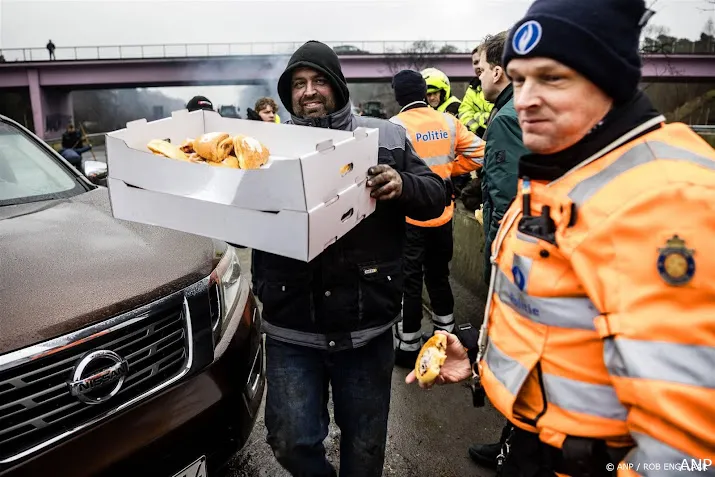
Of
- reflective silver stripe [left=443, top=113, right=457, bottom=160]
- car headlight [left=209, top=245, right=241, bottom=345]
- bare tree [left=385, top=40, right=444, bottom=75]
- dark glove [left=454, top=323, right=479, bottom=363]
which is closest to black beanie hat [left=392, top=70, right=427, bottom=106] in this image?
reflective silver stripe [left=443, top=113, right=457, bottom=160]

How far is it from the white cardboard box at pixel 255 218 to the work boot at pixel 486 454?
172cm

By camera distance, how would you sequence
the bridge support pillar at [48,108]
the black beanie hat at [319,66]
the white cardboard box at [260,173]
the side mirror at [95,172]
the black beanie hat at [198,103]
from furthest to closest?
the bridge support pillar at [48,108], the black beanie hat at [198,103], the side mirror at [95,172], the black beanie hat at [319,66], the white cardboard box at [260,173]

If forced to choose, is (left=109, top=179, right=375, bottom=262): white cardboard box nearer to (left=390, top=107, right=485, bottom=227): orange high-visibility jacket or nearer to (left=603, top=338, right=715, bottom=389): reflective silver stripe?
(left=603, top=338, right=715, bottom=389): reflective silver stripe

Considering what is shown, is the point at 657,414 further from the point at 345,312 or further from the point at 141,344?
the point at 141,344

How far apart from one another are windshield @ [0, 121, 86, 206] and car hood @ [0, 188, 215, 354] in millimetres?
170

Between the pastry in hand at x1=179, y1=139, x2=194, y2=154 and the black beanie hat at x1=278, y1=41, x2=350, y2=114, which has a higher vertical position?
the black beanie hat at x1=278, y1=41, x2=350, y2=114

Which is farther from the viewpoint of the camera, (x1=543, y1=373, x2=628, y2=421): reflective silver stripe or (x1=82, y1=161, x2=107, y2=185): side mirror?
(x1=82, y1=161, x2=107, y2=185): side mirror

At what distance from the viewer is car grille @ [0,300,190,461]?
1.53 meters

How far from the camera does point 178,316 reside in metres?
2.00

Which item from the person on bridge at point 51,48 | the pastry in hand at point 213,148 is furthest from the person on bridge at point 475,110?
the person on bridge at point 51,48

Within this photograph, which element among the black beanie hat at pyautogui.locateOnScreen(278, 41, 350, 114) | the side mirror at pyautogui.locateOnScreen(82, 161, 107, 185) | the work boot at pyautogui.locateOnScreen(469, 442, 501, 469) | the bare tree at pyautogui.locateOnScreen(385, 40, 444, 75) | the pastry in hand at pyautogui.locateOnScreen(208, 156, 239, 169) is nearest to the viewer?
the pastry in hand at pyautogui.locateOnScreen(208, 156, 239, 169)

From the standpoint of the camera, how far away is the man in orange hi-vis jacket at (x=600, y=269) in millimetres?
878

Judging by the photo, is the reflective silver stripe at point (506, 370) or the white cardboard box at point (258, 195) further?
the white cardboard box at point (258, 195)

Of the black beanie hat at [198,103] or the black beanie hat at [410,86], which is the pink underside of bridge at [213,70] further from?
the black beanie hat at [410,86]
